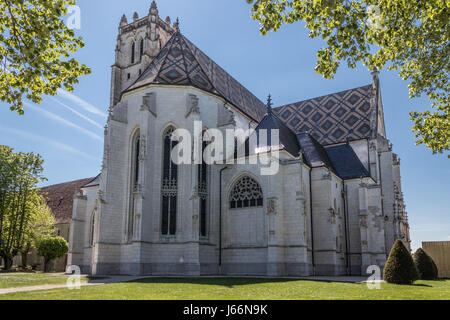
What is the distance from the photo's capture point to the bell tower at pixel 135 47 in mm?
29391

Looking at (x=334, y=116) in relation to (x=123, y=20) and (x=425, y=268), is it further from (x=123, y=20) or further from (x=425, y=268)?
(x=123, y=20)

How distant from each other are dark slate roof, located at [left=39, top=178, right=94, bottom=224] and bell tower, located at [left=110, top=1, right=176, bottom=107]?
13264 mm

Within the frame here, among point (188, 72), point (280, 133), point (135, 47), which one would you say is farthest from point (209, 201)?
point (135, 47)

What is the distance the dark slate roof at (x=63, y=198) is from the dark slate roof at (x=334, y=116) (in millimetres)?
21590

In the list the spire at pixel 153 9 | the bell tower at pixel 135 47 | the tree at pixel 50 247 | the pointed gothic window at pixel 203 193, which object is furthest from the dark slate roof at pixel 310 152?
the tree at pixel 50 247

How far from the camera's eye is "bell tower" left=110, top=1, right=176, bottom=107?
2939cm

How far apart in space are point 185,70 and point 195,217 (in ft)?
30.6

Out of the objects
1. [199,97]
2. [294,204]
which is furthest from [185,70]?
[294,204]

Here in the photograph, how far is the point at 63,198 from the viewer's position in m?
41.3

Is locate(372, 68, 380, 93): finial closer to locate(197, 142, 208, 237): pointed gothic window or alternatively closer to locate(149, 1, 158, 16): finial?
locate(197, 142, 208, 237): pointed gothic window

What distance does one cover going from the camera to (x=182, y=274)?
65.0 feet

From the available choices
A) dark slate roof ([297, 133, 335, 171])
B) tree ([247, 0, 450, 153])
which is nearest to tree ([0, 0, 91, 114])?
tree ([247, 0, 450, 153])

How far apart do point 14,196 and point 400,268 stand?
28.3m

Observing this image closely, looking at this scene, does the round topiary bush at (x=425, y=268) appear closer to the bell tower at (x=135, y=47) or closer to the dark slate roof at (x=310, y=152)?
the dark slate roof at (x=310, y=152)
